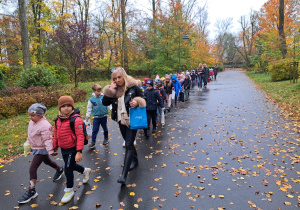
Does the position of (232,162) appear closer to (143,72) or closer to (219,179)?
(219,179)

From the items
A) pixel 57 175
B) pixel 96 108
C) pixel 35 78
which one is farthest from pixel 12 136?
pixel 35 78

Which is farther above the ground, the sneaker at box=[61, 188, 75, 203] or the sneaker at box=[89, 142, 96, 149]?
the sneaker at box=[89, 142, 96, 149]

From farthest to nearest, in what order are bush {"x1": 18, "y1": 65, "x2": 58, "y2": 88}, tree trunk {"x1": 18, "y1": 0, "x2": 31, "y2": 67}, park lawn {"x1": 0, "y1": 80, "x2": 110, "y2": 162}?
tree trunk {"x1": 18, "y1": 0, "x2": 31, "y2": 67}, bush {"x1": 18, "y1": 65, "x2": 58, "y2": 88}, park lawn {"x1": 0, "y1": 80, "x2": 110, "y2": 162}

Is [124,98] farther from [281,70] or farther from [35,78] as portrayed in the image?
[281,70]

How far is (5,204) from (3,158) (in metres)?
2.31

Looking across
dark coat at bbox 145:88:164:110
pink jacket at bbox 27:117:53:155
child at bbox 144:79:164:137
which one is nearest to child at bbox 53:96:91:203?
pink jacket at bbox 27:117:53:155

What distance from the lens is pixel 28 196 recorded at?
345 cm

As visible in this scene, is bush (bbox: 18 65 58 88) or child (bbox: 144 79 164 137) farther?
bush (bbox: 18 65 58 88)

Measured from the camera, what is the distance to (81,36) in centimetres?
1505

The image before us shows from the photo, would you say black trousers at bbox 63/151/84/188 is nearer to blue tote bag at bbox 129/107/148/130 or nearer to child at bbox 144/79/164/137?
blue tote bag at bbox 129/107/148/130

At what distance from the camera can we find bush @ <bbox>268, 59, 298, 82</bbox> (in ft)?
60.3

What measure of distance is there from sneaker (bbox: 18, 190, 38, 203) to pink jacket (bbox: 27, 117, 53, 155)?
0.73 metres

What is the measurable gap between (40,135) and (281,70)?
2067 cm

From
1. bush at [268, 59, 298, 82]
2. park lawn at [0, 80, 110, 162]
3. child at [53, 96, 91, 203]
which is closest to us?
child at [53, 96, 91, 203]
